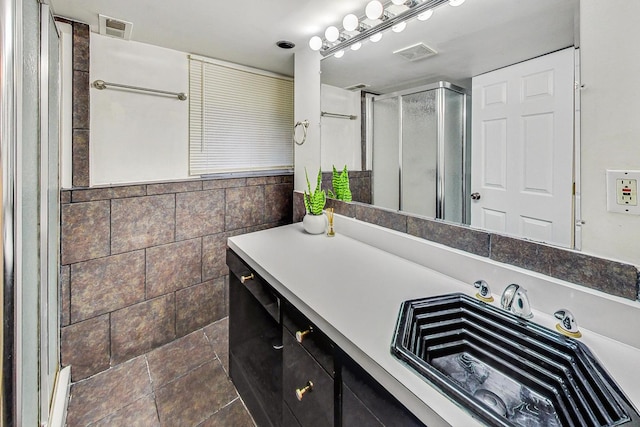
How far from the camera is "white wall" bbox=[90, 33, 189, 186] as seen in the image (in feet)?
6.11

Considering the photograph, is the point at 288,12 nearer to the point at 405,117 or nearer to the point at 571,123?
the point at 405,117

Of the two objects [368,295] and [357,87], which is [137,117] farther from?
[368,295]

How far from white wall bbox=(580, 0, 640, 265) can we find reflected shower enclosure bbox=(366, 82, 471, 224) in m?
0.41

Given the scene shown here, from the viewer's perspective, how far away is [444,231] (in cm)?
129

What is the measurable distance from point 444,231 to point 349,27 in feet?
3.93

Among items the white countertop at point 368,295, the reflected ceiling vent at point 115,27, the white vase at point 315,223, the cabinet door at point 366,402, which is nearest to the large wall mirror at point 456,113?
the white countertop at point 368,295

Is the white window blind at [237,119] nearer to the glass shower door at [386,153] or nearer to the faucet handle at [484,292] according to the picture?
the glass shower door at [386,153]

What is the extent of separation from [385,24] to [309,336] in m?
1.57

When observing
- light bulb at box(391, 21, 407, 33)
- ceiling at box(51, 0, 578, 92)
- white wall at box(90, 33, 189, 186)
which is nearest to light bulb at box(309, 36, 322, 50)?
ceiling at box(51, 0, 578, 92)

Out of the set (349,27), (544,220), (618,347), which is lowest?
(618,347)

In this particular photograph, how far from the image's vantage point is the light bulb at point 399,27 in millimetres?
1514

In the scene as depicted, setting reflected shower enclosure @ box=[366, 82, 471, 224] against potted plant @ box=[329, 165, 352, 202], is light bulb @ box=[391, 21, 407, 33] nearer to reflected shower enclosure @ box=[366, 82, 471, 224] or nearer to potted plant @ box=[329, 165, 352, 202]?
reflected shower enclosure @ box=[366, 82, 471, 224]

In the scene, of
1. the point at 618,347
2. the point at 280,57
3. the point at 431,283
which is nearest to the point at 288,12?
the point at 280,57

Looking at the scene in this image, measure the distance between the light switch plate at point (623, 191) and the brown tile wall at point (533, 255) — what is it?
0.49ft
